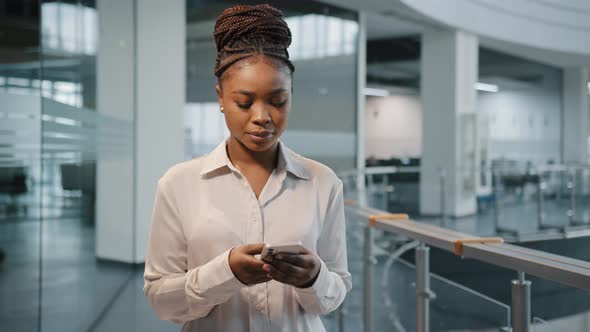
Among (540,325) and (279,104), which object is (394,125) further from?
(279,104)

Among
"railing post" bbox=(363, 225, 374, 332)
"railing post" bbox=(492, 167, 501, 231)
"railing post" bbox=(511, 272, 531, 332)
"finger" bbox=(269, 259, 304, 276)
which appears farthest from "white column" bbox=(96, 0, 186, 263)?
"railing post" bbox=(492, 167, 501, 231)

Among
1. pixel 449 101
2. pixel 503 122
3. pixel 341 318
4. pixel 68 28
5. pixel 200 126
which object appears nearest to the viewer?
pixel 341 318

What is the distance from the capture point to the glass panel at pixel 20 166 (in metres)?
2.90

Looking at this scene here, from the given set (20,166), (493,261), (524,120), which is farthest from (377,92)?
(493,261)

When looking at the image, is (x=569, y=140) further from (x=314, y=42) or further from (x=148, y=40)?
(x=148, y=40)

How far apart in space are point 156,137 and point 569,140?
47.3 feet

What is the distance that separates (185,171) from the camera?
4.30ft

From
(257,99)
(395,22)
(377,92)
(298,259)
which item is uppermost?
(395,22)

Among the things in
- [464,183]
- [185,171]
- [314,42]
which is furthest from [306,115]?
[185,171]

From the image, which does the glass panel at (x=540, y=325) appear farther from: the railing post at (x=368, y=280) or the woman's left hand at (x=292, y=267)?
the railing post at (x=368, y=280)

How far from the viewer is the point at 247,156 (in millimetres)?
1330

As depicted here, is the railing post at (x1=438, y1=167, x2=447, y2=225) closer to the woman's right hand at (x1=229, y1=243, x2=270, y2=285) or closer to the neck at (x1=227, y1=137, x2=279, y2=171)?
the neck at (x1=227, y1=137, x2=279, y2=171)

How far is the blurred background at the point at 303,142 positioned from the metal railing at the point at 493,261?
0.03 metres

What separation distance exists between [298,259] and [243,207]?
237 millimetres
